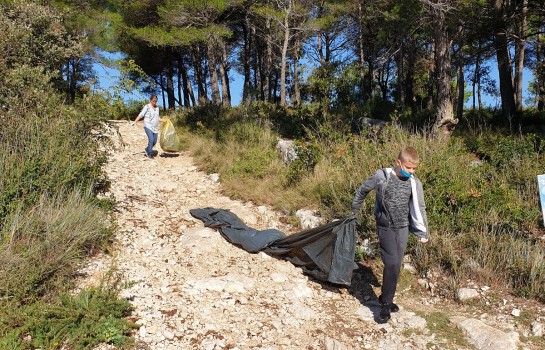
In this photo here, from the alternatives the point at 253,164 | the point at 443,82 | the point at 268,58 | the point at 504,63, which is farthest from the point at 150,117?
the point at 268,58

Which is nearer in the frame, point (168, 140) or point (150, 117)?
point (150, 117)

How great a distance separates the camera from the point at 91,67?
22047 millimetres

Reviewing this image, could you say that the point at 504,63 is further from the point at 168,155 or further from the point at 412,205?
the point at 168,155

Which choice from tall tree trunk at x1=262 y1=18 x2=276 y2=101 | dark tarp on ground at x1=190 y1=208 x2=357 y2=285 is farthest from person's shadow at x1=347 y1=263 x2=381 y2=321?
tall tree trunk at x1=262 y1=18 x2=276 y2=101

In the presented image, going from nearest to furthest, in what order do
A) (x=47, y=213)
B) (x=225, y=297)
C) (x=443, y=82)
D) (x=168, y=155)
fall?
(x=225, y=297)
(x=47, y=213)
(x=443, y=82)
(x=168, y=155)

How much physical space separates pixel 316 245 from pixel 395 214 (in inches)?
45.6

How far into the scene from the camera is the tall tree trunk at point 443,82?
848 cm

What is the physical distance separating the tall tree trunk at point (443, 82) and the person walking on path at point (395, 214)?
5.08 metres

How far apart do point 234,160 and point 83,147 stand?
3.39 meters

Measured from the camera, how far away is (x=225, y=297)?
4086mm

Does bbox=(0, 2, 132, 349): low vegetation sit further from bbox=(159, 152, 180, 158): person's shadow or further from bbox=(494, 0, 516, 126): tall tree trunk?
bbox=(494, 0, 516, 126): tall tree trunk

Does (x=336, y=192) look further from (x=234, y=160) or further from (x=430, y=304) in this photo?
(x=234, y=160)

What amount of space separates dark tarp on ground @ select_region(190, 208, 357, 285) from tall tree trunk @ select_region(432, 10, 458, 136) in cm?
490

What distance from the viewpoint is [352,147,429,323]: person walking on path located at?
3767 mm
